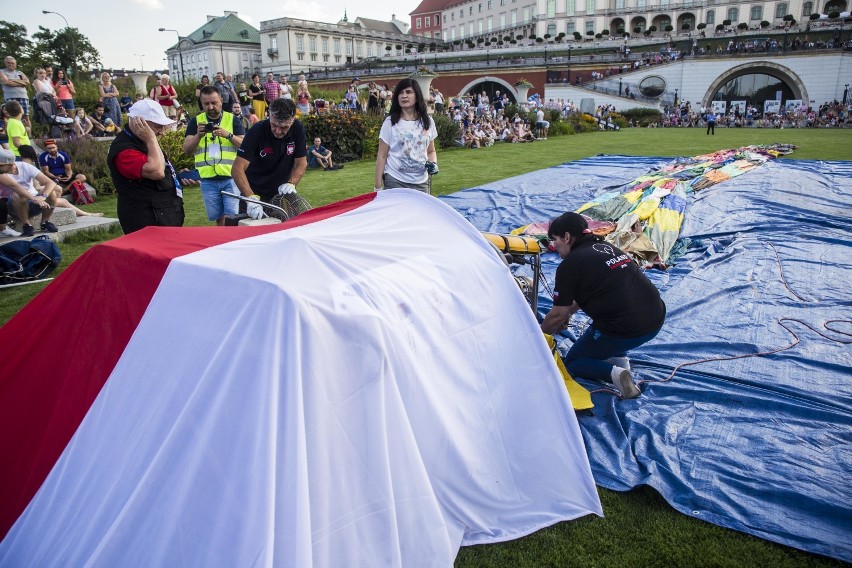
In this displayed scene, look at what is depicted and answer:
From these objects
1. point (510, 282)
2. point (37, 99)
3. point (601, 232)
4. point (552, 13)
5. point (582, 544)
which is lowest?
point (582, 544)

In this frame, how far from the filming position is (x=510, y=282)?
2775 millimetres

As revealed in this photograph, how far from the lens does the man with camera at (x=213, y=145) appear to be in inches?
203

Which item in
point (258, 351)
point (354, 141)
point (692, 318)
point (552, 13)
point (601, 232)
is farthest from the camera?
point (552, 13)

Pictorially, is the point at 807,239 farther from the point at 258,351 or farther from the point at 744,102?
the point at 744,102

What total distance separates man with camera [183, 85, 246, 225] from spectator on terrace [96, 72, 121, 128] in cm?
1285

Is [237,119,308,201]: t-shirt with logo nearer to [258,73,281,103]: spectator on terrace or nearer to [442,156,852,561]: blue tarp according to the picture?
[442,156,852,561]: blue tarp

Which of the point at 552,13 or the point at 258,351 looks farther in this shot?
the point at 552,13

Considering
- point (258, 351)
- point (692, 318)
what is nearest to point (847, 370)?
point (692, 318)

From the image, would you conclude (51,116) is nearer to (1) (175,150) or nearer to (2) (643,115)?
(1) (175,150)

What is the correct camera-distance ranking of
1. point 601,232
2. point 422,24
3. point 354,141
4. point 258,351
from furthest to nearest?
1. point 422,24
2. point 354,141
3. point 601,232
4. point 258,351

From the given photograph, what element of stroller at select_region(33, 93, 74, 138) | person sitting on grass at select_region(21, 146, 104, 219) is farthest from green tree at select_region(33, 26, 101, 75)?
person sitting on grass at select_region(21, 146, 104, 219)

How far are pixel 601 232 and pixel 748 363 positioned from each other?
2.66 m

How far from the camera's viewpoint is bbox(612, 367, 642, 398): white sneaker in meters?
3.66

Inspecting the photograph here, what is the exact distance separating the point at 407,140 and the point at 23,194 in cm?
535
